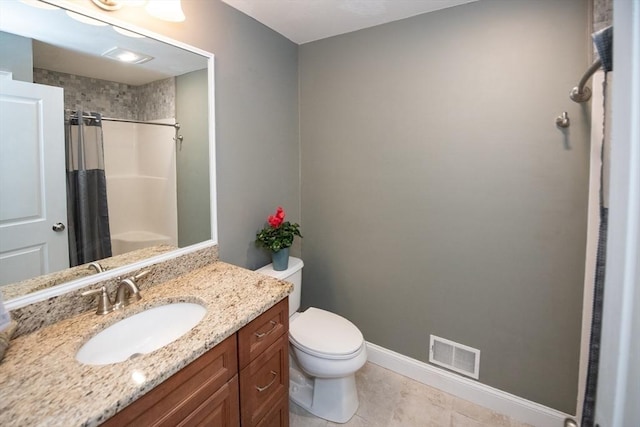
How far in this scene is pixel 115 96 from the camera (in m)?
1.19

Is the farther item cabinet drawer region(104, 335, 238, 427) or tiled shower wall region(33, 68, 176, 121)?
tiled shower wall region(33, 68, 176, 121)

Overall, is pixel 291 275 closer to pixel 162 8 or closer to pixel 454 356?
pixel 454 356

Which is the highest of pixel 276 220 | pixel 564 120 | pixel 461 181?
pixel 564 120

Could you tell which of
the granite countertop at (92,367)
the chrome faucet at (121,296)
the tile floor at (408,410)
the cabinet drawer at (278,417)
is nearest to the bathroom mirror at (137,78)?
the chrome faucet at (121,296)

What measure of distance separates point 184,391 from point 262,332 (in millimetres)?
355

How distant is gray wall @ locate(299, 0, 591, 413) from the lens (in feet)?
4.77

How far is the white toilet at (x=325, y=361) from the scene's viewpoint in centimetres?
154

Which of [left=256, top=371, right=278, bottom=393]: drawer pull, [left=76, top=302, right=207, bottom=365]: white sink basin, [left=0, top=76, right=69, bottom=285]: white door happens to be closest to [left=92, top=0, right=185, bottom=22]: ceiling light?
[left=0, top=76, right=69, bottom=285]: white door

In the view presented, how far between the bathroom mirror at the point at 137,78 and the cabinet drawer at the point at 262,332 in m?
0.59

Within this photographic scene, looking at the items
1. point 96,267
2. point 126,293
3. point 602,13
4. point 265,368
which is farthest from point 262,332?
point 602,13

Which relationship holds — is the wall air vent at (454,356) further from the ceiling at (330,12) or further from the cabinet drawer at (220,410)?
the ceiling at (330,12)

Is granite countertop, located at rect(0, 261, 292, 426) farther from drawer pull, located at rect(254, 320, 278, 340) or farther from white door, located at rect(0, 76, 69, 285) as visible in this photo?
white door, located at rect(0, 76, 69, 285)

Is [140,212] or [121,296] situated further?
[140,212]

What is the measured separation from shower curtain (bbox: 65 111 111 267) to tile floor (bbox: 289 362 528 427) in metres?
1.38
